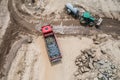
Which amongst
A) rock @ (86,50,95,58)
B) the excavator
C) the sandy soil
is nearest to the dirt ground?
the sandy soil

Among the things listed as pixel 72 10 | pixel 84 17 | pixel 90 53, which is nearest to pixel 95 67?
pixel 90 53

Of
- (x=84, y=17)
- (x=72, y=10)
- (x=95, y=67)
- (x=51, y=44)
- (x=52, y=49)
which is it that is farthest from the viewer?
(x=72, y=10)

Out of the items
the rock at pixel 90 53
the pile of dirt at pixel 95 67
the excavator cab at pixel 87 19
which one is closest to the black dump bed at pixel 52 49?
the pile of dirt at pixel 95 67

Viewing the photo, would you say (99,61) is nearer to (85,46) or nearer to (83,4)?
(85,46)

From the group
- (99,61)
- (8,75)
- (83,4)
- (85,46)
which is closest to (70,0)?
(83,4)

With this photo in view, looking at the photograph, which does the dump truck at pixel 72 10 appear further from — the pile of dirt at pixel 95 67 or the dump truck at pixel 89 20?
the pile of dirt at pixel 95 67

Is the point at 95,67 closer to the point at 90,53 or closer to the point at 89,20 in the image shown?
the point at 90,53
